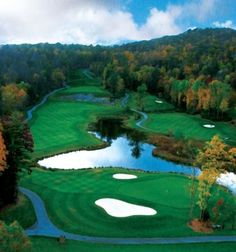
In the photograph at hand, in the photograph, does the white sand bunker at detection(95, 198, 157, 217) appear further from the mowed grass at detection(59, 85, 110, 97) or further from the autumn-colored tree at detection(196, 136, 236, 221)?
the mowed grass at detection(59, 85, 110, 97)

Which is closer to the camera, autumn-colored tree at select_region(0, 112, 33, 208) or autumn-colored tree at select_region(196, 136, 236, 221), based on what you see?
autumn-colored tree at select_region(196, 136, 236, 221)

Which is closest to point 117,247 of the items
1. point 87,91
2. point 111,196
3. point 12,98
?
→ point 111,196

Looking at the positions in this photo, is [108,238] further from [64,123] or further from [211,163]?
[64,123]

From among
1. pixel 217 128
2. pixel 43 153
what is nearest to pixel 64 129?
pixel 43 153

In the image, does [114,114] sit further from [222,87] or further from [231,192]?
[231,192]

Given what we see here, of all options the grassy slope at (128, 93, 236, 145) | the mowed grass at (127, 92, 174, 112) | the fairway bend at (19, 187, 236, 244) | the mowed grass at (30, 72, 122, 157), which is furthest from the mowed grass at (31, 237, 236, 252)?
the mowed grass at (127, 92, 174, 112)

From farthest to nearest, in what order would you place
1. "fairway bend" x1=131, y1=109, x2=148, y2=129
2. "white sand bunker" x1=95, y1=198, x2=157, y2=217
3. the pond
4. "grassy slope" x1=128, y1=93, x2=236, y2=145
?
"fairway bend" x1=131, y1=109, x2=148, y2=129, "grassy slope" x1=128, y1=93, x2=236, y2=145, the pond, "white sand bunker" x1=95, y1=198, x2=157, y2=217
